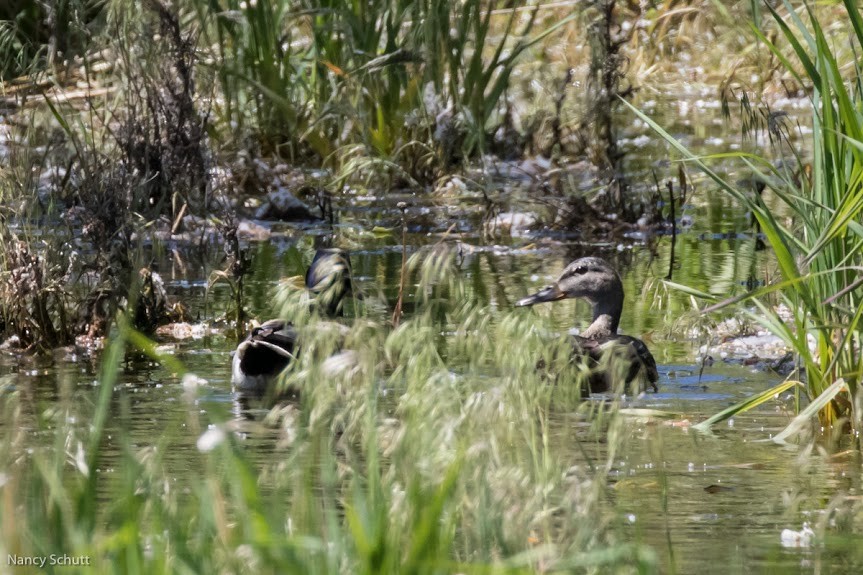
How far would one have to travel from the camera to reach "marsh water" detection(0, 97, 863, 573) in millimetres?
4398

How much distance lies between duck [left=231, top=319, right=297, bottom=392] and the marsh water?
0.42 ft

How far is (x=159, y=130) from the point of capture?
34.0ft

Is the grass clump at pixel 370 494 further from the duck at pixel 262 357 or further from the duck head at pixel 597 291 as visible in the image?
the duck head at pixel 597 291

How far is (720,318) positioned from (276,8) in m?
5.69

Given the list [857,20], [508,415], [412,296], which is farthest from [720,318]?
[508,415]

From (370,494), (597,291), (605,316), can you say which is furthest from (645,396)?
(370,494)

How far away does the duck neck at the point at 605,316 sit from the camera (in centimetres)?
824

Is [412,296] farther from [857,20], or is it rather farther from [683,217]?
[857,20]

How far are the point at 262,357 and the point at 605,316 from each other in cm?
238

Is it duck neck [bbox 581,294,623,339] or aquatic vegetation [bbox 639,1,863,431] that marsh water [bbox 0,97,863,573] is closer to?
duck neck [bbox 581,294,623,339]

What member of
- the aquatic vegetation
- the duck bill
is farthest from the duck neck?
the aquatic vegetation

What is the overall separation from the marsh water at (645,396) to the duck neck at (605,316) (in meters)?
→ 0.13

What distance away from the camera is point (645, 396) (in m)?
6.83

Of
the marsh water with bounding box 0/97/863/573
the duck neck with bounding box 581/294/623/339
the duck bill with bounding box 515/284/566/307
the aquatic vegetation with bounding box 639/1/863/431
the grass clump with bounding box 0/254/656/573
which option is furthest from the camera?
the duck bill with bounding box 515/284/566/307
